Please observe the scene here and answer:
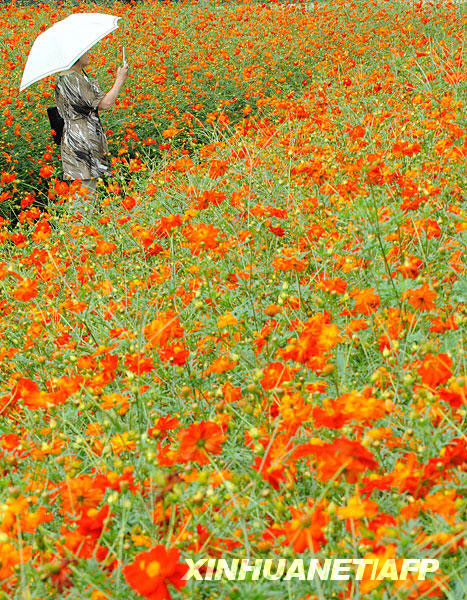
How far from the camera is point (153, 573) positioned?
106cm

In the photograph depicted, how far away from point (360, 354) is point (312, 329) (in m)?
0.50

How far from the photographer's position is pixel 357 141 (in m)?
3.57

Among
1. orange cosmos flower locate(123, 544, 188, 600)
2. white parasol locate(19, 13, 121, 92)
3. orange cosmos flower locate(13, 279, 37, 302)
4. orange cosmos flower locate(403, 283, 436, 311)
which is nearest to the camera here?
orange cosmos flower locate(123, 544, 188, 600)

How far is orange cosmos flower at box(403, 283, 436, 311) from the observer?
175 centimetres

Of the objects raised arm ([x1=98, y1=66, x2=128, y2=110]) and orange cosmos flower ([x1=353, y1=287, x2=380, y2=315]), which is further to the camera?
raised arm ([x1=98, y1=66, x2=128, y2=110])

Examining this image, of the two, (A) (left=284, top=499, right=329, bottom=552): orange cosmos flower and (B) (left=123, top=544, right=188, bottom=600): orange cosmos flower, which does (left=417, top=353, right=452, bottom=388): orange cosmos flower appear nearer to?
(A) (left=284, top=499, right=329, bottom=552): orange cosmos flower

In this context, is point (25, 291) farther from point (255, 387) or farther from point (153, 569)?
point (153, 569)

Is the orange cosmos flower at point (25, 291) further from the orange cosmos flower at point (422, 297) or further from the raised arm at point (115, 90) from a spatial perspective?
the raised arm at point (115, 90)

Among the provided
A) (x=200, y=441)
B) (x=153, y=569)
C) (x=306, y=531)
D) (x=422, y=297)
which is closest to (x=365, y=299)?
(x=422, y=297)

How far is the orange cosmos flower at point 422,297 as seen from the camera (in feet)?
5.73

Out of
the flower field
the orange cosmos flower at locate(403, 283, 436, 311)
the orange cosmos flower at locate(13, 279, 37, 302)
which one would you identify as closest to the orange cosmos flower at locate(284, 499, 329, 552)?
the flower field

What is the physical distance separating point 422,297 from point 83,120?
422cm

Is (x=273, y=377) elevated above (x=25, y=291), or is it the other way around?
(x=25, y=291)

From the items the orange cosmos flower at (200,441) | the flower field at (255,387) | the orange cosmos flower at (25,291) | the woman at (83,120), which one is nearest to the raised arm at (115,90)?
the woman at (83,120)
